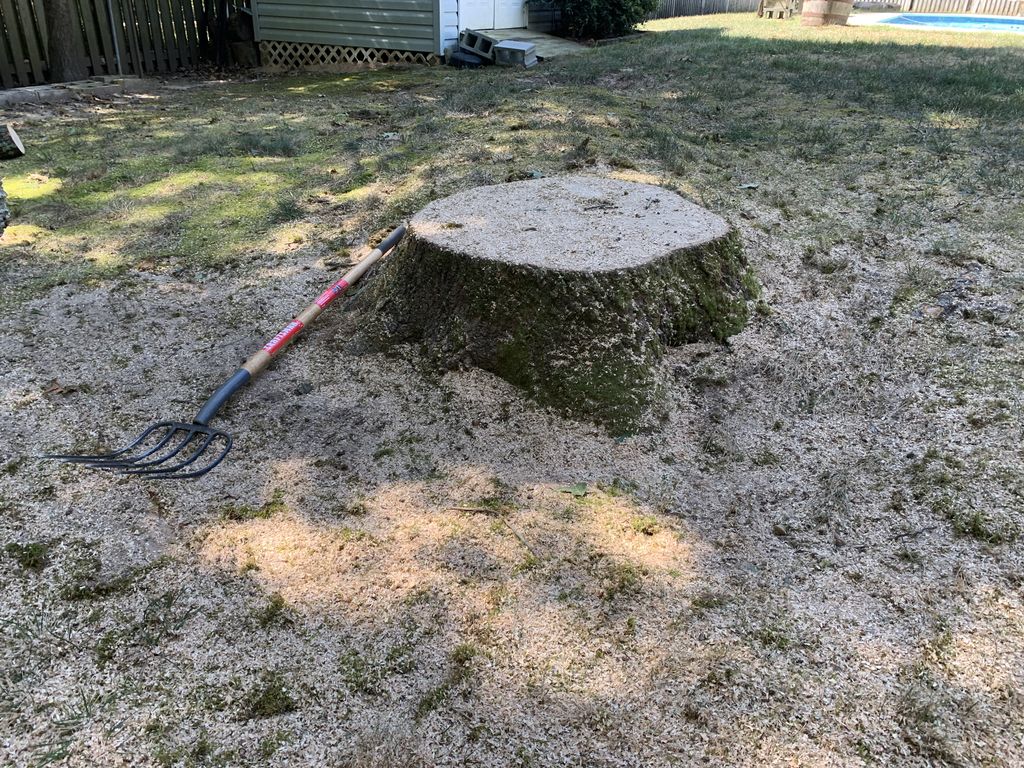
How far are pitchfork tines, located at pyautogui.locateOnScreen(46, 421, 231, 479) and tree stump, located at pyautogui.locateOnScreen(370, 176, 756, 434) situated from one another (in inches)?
33.8

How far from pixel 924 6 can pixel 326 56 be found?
80.5 feet

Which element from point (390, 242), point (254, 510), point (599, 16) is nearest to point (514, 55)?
point (599, 16)

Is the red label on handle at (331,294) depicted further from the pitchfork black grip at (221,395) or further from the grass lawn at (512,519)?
the pitchfork black grip at (221,395)

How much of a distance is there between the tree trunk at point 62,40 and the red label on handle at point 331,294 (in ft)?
26.8

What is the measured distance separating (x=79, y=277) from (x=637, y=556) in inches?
140

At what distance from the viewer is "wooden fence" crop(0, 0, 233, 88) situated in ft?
29.1

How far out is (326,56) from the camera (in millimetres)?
11516

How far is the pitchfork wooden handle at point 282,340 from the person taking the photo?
2918mm

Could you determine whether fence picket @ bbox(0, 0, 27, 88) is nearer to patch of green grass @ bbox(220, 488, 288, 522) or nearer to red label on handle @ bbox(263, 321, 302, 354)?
red label on handle @ bbox(263, 321, 302, 354)

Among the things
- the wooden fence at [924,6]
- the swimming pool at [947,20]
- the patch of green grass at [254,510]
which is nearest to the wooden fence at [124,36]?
the patch of green grass at [254,510]

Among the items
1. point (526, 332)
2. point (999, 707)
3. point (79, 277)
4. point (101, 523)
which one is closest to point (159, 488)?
point (101, 523)

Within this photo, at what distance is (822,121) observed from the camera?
666cm

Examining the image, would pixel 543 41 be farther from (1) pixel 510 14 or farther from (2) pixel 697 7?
(2) pixel 697 7

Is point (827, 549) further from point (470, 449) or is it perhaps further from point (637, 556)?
point (470, 449)
